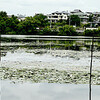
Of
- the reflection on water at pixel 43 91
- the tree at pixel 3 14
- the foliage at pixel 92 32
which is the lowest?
the reflection on water at pixel 43 91

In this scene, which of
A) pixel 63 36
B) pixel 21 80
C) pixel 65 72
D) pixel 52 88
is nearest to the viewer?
pixel 52 88

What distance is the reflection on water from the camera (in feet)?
19.0

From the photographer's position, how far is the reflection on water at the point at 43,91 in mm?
5781

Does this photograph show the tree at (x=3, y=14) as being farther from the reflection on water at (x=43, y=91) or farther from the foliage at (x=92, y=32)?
the reflection on water at (x=43, y=91)

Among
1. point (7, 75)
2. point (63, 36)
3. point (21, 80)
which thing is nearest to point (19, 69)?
point (7, 75)

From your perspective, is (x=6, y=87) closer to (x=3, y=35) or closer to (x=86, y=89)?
(x=86, y=89)

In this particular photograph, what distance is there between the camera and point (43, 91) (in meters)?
6.27

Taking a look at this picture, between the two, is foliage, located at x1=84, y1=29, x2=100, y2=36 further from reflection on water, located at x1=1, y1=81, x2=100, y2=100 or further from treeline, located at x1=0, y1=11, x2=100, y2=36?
reflection on water, located at x1=1, y1=81, x2=100, y2=100

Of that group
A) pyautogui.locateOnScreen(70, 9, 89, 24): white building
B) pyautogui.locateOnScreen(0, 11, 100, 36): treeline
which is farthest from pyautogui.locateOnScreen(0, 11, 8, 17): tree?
pyautogui.locateOnScreen(70, 9, 89, 24): white building

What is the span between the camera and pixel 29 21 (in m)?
28.0

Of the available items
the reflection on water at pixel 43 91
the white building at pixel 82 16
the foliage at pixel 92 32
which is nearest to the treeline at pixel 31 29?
the foliage at pixel 92 32

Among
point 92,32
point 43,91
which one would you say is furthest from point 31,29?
point 43,91

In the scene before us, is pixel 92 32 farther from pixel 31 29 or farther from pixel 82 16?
pixel 82 16

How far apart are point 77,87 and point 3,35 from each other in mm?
22259
